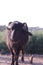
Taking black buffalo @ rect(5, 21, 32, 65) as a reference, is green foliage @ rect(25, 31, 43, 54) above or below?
below

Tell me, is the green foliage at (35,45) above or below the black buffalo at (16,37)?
below

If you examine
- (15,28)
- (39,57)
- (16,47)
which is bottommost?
(39,57)

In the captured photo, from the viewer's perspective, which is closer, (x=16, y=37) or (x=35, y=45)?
(x=16, y=37)

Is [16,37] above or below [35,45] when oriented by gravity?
above

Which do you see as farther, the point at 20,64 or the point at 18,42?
the point at 20,64

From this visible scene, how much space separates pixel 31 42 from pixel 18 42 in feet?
21.9

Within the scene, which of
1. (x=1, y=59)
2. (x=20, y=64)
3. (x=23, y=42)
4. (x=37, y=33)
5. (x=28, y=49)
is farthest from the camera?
(x=37, y=33)

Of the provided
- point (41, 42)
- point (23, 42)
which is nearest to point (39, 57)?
point (41, 42)

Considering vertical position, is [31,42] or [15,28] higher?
[15,28]

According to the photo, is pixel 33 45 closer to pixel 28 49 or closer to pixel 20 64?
pixel 28 49

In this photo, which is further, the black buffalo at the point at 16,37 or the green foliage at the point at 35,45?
the green foliage at the point at 35,45

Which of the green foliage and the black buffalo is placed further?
the green foliage

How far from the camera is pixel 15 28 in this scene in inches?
476

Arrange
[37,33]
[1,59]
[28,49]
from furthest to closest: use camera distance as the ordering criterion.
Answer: [37,33] → [28,49] → [1,59]
